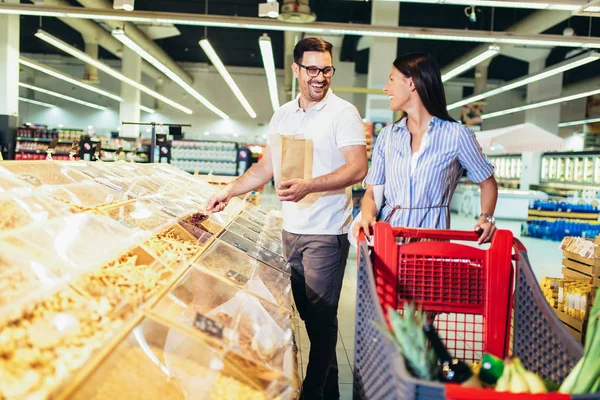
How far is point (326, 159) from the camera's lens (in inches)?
105

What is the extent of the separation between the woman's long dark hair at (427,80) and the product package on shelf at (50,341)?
1498 millimetres

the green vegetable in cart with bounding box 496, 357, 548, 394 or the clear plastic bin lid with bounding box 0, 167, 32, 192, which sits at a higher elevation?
the clear plastic bin lid with bounding box 0, 167, 32, 192

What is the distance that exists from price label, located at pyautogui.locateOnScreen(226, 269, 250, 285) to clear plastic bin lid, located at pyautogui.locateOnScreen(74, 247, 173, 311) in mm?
265

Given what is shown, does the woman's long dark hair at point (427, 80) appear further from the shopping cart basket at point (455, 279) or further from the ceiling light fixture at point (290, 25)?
the ceiling light fixture at point (290, 25)

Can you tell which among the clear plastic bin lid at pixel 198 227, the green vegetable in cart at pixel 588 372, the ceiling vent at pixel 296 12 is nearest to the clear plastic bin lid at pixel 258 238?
the clear plastic bin lid at pixel 198 227

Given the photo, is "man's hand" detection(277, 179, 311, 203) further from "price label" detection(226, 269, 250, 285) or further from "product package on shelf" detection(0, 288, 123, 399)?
"product package on shelf" detection(0, 288, 123, 399)

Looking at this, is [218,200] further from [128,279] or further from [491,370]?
[491,370]

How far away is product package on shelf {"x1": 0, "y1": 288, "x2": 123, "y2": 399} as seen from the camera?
113 centimetres

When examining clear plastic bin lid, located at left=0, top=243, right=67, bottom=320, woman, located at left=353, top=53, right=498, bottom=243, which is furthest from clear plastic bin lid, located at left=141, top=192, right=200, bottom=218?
clear plastic bin lid, located at left=0, top=243, right=67, bottom=320

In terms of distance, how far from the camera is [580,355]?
1.36 meters

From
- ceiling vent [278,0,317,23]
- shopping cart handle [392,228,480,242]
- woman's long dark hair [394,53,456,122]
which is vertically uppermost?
ceiling vent [278,0,317,23]

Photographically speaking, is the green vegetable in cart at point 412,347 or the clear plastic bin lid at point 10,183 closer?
the green vegetable in cart at point 412,347

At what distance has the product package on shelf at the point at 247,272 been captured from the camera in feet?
7.02

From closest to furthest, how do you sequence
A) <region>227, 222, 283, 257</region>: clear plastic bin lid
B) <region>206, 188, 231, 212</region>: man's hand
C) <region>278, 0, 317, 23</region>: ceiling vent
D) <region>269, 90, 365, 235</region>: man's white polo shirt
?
1. <region>269, 90, 365, 235</region>: man's white polo shirt
2. <region>206, 188, 231, 212</region>: man's hand
3. <region>227, 222, 283, 257</region>: clear plastic bin lid
4. <region>278, 0, 317, 23</region>: ceiling vent
